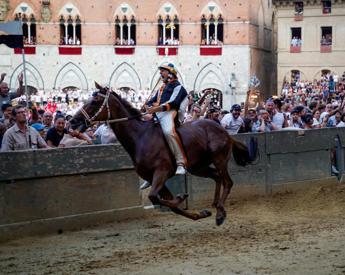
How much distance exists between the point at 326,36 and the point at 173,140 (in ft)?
150

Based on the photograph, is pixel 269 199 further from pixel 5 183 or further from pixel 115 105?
pixel 5 183

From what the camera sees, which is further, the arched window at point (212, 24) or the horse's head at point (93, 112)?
the arched window at point (212, 24)

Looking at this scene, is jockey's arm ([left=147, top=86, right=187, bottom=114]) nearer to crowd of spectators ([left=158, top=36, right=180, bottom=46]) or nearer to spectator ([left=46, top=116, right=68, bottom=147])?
spectator ([left=46, top=116, right=68, bottom=147])

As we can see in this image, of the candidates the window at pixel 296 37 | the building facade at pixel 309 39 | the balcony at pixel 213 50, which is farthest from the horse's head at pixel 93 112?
the window at pixel 296 37

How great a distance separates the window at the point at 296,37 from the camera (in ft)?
182

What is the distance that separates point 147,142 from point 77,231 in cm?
221

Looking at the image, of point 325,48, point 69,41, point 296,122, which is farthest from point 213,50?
point 296,122

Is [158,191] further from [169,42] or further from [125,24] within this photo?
[125,24]

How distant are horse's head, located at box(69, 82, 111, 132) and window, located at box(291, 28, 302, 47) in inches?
1792

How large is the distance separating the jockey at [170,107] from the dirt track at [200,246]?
143 cm

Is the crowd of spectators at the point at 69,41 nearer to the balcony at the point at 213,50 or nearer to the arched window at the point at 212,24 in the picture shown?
the arched window at the point at 212,24

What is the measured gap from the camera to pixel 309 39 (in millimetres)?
55312

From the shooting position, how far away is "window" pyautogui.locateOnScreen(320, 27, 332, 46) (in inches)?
2163

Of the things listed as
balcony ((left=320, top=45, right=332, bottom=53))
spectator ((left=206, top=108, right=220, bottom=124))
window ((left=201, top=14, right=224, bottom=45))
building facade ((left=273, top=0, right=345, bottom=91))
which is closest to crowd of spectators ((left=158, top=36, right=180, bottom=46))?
window ((left=201, top=14, right=224, bottom=45))
